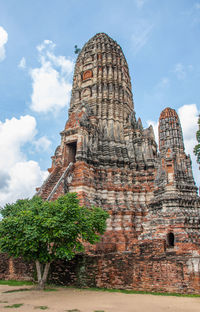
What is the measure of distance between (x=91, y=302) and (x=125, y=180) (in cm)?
1185

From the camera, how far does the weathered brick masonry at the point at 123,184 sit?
41.9 ft

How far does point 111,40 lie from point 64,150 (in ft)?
50.7

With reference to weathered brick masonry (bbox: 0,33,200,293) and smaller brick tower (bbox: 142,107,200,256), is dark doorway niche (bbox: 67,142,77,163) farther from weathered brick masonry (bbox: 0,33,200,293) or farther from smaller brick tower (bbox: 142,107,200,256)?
smaller brick tower (bbox: 142,107,200,256)

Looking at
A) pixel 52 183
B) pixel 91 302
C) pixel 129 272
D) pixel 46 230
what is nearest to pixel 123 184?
pixel 52 183

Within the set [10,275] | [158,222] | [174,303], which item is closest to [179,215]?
[158,222]

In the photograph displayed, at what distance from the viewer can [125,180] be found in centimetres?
2077

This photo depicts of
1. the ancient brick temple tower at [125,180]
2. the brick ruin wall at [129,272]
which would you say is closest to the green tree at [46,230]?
the brick ruin wall at [129,272]

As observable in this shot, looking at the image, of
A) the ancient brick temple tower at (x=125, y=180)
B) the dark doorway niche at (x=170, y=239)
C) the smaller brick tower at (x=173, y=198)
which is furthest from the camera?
the dark doorway niche at (x=170, y=239)

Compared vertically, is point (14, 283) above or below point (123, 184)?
below

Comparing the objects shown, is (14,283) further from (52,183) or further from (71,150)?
(71,150)

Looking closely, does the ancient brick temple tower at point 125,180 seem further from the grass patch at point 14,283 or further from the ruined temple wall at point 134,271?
the grass patch at point 14,283

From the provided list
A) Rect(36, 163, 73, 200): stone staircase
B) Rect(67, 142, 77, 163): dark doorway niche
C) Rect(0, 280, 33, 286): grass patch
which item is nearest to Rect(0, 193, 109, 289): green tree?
Rect(0, 280, 33, 286): grass patch

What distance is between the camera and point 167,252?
12836 millimetres

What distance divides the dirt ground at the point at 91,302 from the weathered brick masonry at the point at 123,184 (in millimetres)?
1666
